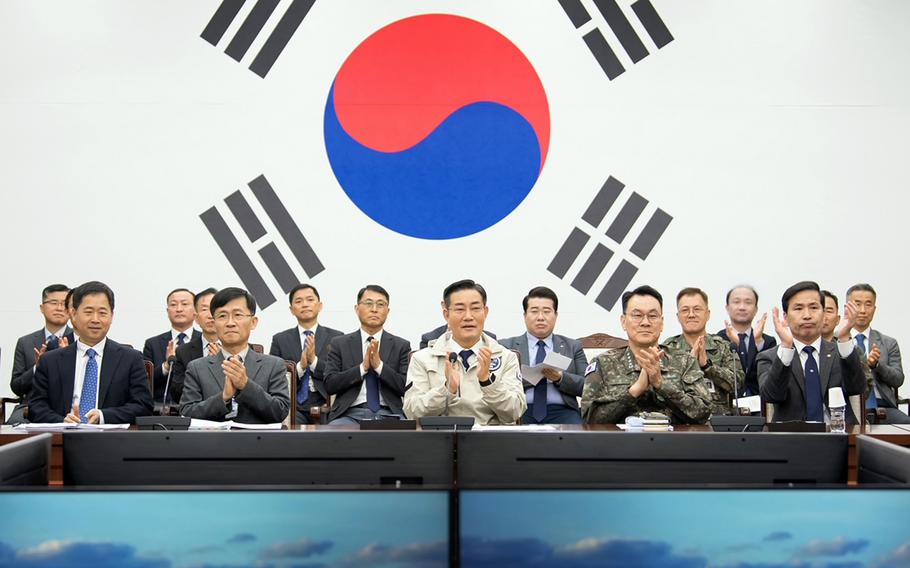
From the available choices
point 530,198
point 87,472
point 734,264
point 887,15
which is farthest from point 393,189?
point 87,472

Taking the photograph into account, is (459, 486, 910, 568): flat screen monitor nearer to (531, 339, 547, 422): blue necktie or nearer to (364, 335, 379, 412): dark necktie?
(531, 339, 547, 422): blue necktie

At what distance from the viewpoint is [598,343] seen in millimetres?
5781

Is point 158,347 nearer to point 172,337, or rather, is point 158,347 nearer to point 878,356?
point 172,337

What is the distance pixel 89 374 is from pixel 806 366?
129 inches

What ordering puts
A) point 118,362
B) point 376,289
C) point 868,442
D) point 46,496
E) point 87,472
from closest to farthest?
point 46,496 < point 868,442 < point 87,472 < point 118,362 < point 376,289

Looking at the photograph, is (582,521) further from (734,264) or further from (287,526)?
(734,264)

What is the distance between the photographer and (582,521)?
4.24ft

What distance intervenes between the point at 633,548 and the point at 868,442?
783 mm

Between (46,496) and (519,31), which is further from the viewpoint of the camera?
(519,31)

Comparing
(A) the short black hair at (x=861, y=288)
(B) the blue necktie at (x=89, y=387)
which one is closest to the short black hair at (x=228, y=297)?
(B) the blue necktie at (x=89, y=387)

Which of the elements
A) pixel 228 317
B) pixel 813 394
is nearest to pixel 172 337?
pixel 228 317

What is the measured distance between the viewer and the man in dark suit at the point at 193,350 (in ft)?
15.9

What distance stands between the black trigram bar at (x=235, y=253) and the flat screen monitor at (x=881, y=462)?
460cm

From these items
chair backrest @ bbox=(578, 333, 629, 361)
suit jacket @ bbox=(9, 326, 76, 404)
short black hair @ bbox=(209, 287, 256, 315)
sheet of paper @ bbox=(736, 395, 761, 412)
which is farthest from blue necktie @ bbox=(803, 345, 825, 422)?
suit jacket @ bbox=(9, 326, 76, 404)
